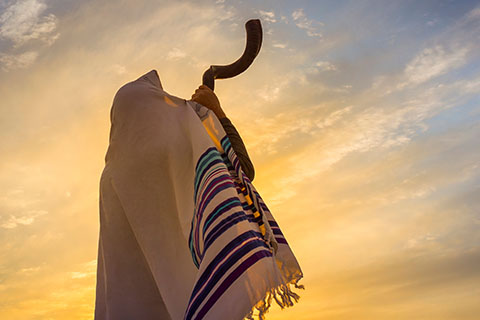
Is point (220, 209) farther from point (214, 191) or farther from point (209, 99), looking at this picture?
point (209, 99)

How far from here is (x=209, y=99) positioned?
9.09 ft

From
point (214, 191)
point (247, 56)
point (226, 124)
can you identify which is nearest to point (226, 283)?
point (214, 191)

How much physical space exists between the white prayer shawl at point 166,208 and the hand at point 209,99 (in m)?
0.11

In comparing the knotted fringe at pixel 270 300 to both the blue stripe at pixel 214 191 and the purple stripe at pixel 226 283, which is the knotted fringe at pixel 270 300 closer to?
the purple stripe at pixel 226 283

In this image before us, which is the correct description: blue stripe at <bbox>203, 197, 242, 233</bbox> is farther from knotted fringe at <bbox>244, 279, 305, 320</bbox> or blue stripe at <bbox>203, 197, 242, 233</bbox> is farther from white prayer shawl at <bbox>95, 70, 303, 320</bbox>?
knotted fringe at <bbox>244, 279, 305, 320</bbox>

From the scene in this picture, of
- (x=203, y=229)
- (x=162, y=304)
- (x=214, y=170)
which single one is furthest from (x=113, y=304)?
(x=214, y=170)

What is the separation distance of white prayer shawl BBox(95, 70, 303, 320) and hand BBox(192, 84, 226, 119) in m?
0.11

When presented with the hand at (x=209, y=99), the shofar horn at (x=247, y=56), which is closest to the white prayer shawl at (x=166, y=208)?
the hand at (x=209, y=99)

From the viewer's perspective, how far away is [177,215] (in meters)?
2.33

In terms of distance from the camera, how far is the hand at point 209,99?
2.74 meters

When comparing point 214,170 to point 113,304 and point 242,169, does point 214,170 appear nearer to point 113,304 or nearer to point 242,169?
point 242,169

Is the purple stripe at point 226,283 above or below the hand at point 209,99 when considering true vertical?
below

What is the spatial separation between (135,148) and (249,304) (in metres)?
1.15

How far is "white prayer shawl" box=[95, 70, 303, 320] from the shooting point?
201 centimetres
